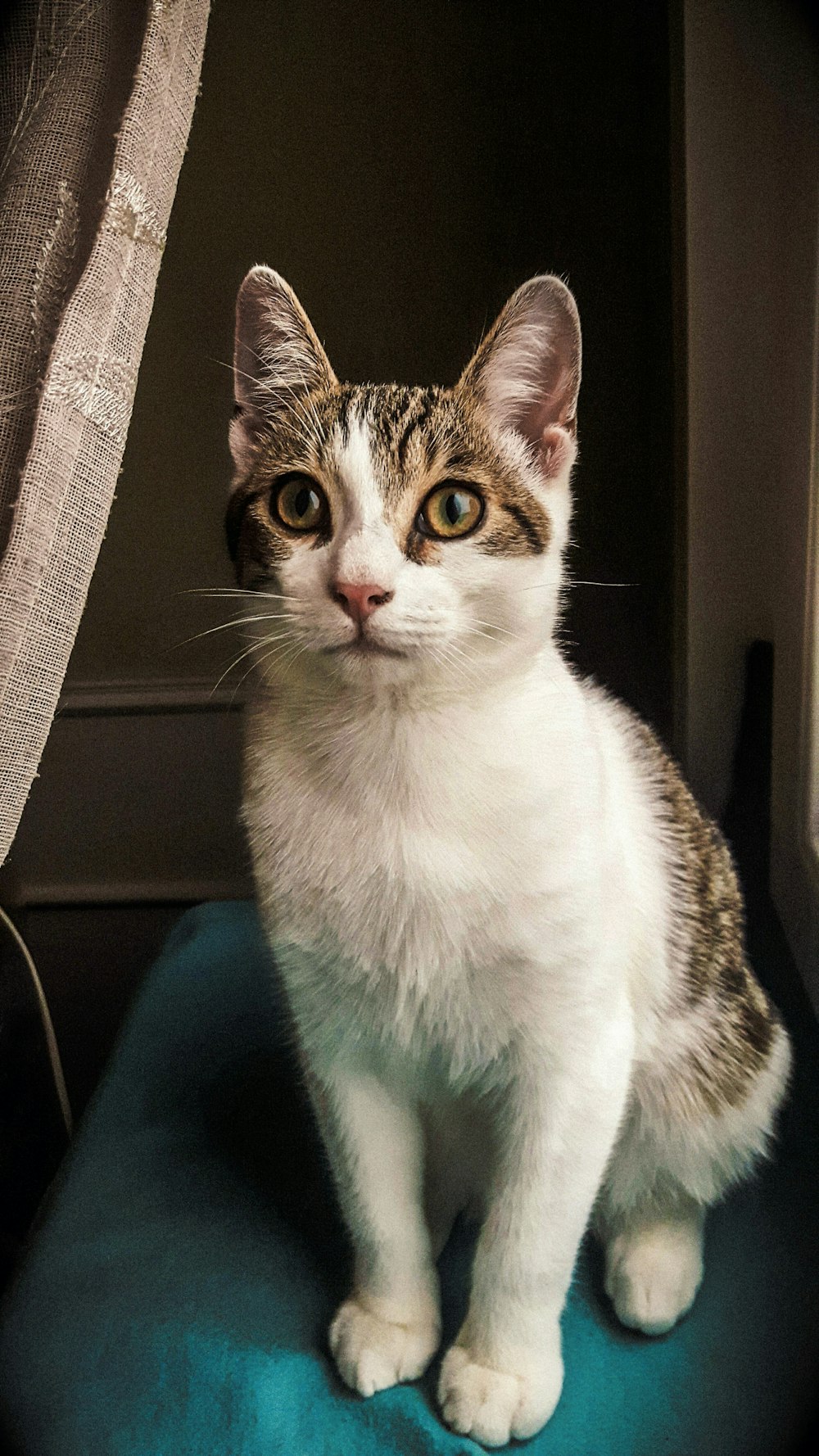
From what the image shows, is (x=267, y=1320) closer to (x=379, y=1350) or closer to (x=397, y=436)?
(x=379, y=1350)

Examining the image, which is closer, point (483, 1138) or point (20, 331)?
point (20, 331)

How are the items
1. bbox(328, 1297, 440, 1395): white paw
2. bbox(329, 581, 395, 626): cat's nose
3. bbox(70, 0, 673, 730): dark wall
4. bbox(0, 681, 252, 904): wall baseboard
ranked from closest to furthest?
bbox(329, 581, 395, 626): cat's nose → bbox(328, 1297, 440, 1395): white paw → bbox(70, 0, 673, 730): dark wall → bbox(0, 681, 252, 904): wall baseboard

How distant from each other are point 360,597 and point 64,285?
0.21 m

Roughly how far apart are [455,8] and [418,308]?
212 mm

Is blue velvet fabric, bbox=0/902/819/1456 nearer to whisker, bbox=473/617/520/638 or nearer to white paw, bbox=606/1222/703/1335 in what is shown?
white paw, bbox=606/1222/703/1335

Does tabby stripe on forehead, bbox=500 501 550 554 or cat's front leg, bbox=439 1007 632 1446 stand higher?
tabby stripe on forehead, bbox=500 501 550 554

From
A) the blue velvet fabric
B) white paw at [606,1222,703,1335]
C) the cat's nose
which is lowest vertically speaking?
the blue velvet fabric

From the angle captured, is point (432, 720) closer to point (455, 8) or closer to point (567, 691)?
point (567, 691)

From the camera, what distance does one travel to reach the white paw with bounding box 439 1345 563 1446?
1.71 feet

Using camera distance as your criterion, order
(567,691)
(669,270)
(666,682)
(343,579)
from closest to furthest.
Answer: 1. (343,579)
2. (567,691)
3. (669,270)
4. (666,682)

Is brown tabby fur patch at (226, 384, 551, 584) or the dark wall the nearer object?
brown tabby fur patch at (226, 384, 551, 584)

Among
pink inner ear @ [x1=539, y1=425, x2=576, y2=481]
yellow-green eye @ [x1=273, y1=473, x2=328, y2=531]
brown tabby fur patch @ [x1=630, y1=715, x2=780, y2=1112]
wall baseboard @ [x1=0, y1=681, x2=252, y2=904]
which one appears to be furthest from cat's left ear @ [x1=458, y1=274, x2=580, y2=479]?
wall baseboard @ [x1=0, y1=681, x2=252, y2=904]

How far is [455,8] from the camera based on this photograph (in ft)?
2.41

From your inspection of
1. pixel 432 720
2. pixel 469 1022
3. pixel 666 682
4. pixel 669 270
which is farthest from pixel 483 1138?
pixel 669 270
